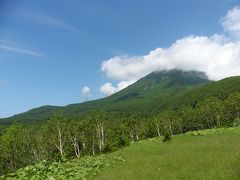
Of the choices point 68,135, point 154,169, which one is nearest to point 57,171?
point 154,169

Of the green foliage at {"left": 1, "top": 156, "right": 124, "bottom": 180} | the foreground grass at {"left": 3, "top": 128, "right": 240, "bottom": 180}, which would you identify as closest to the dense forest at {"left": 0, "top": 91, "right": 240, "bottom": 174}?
the green foliage at {"left": 1, "top": 156, "right": 124, "bottom": 180}

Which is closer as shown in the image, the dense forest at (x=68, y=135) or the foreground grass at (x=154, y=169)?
the foreground grass at (x=154, y=169)

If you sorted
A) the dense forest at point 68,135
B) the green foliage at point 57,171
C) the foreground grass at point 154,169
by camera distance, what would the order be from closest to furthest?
the foreground grass at point 154,169, the green foliage at point 57,171, the dense forest at point 68,135

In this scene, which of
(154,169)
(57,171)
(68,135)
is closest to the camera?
(154,169)

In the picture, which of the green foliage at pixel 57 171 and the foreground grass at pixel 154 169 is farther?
the green foliage at pixel 57 171

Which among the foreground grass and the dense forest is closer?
the foreground grass

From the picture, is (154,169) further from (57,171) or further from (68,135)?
(68,135)

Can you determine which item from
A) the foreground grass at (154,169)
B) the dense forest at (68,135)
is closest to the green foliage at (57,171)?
the foreground grass at (154,169)

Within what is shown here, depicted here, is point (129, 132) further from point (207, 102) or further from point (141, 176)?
point (141, 176)

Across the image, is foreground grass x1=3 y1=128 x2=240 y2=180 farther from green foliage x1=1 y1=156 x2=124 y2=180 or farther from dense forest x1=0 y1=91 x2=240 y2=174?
dense forest x1=0 y1=91 x2=240 y2=174

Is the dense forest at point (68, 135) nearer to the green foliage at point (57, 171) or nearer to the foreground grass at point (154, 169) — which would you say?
the green foliage at point (57, 171)

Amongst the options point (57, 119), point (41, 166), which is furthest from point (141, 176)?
point (57, 119)

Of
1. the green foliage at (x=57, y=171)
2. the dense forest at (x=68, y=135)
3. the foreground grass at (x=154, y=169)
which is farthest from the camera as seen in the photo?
the dense forest at (x=68, y=135)

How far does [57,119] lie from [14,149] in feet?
82.9
